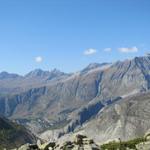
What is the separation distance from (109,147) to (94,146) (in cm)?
291

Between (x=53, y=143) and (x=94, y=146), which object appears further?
(x=53, y=143)

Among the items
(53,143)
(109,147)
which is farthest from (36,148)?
(109,147)

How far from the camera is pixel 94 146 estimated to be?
48.4 meters

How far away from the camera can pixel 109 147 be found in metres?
50.4

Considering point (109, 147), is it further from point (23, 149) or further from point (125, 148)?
point (23, 149)

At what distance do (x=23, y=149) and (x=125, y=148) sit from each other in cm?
1346

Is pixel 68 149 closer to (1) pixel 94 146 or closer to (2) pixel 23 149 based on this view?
(1) pixel 94 146

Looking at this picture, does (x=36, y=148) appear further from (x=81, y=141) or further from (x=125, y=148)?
(x=125, y=148)

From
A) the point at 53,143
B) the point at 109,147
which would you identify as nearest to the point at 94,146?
the point at 109,147

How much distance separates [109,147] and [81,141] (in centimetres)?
384

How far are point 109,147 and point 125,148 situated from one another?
7.78 feet

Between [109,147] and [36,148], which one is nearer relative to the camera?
[109,147]

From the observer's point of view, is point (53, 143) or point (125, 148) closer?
point (125, 148)

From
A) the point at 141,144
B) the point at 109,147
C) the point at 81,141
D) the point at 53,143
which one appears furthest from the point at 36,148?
the point at 141,144
